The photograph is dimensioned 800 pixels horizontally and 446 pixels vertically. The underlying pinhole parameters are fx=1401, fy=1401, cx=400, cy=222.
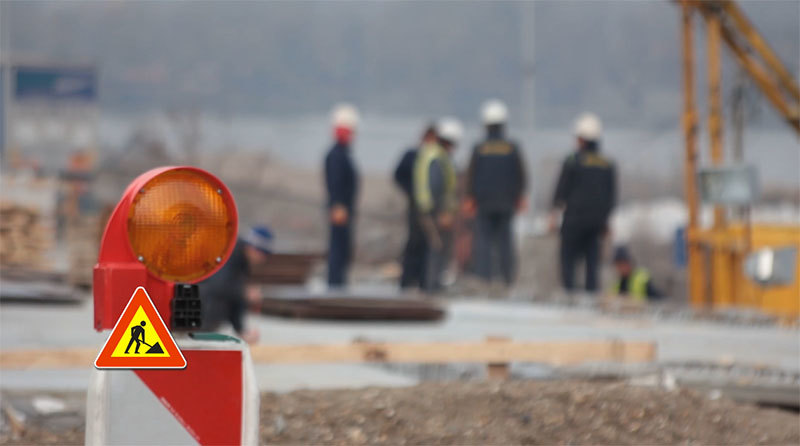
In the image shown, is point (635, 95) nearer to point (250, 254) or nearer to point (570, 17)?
point (570, 17)

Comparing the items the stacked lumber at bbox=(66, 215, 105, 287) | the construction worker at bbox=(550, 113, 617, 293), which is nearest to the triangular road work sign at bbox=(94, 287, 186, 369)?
the stacked lumber at bbox=(66, 215, 105, 287)

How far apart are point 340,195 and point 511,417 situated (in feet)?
28.6

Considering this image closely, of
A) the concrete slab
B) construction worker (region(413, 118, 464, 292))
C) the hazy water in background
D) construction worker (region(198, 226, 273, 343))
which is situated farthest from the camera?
the hazy water in background

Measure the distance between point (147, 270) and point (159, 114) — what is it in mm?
35846

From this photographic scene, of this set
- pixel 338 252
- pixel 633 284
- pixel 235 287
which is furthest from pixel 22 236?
pixel 235 287

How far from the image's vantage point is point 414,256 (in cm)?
1573

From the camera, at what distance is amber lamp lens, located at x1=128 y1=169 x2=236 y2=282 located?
364 cm

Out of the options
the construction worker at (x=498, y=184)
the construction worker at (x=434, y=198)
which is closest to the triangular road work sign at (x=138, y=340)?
the construction worker at (x=434, y=198)

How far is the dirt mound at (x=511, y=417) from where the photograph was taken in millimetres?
5703

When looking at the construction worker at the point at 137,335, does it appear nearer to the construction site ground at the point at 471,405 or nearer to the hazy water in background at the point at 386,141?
the construction site ground at the point at 471,405

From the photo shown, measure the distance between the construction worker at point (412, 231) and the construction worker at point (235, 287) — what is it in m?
6.21

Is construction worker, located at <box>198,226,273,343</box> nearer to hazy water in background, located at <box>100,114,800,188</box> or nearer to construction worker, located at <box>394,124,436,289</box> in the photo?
construction worker, located at <box>394,124,436,289</box>

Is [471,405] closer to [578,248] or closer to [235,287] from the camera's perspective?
[235,287]

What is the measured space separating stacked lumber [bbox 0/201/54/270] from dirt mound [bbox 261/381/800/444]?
1087 centimetres
